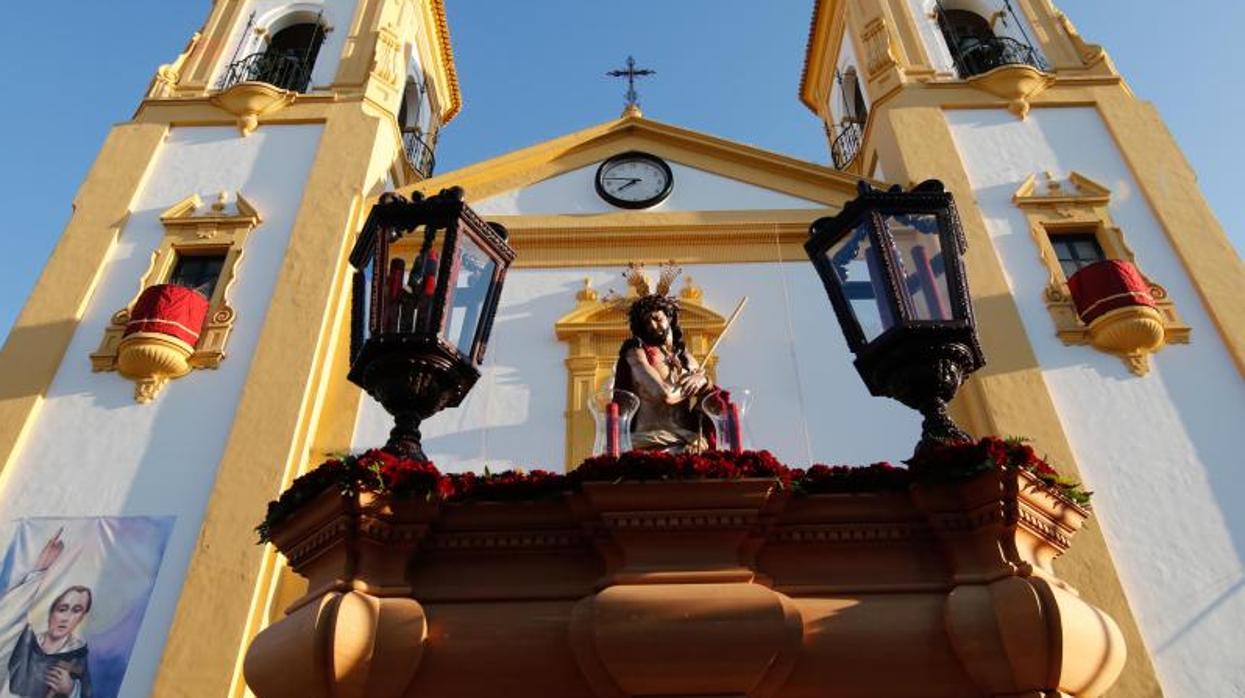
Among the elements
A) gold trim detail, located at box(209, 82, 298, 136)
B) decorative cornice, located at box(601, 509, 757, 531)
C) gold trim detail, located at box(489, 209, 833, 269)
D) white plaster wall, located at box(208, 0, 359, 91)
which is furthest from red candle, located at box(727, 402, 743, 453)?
white plaster wall, located at box(208, 0, 359, 91)

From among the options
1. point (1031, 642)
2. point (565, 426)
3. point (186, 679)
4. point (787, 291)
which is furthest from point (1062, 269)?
point (186, 679)

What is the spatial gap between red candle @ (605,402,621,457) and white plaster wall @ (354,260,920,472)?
427cm

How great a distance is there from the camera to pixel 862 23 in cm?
1514

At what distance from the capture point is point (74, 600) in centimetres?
819

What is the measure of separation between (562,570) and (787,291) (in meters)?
7.36

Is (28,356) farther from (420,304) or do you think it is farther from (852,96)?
(852,96)

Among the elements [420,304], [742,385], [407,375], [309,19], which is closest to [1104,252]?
[742,385]

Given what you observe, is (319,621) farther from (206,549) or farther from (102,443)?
(102,443)

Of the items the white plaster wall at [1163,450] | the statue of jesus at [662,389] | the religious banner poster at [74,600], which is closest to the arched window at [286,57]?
the religious banner poster at [74,600]

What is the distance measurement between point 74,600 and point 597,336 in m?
5.56

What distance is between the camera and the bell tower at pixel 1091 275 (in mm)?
8352

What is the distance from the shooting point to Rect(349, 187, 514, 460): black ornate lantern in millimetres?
4496

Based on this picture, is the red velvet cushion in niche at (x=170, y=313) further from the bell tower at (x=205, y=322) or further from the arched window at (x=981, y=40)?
the arched window at (x=981, y=40)

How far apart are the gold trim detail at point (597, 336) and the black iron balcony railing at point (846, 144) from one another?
18.8 feet
